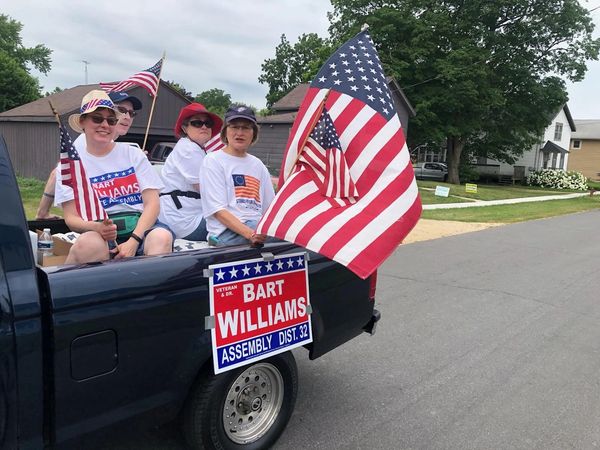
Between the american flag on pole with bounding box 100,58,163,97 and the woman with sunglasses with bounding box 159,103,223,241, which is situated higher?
the american flag on pole with bounding box 100,58,163,97

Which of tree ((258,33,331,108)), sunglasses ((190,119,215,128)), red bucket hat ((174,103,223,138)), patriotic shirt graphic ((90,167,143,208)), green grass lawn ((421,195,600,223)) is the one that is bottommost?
green grass lawn ((421,195,600,223))

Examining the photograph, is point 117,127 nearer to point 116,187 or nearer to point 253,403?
point 116,187

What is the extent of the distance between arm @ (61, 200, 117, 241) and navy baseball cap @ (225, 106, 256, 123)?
3.58ft

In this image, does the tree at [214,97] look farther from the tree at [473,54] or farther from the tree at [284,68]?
the tree at [473,54]

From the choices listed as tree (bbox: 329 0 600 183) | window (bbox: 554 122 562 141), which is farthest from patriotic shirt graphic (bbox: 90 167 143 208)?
window (bbox: 554 122 562 141)

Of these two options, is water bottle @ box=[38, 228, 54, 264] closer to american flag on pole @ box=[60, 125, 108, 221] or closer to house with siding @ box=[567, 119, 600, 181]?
american flag on pole @ box=[60, 125, 108, 221]

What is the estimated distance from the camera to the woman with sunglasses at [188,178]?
3654 mm

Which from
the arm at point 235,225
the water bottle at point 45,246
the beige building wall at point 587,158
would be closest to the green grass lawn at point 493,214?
the arm at point 235,225

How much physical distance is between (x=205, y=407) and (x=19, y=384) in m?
0.94

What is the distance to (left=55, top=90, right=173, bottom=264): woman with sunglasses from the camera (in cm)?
284

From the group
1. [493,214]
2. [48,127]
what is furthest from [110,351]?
[48,127]

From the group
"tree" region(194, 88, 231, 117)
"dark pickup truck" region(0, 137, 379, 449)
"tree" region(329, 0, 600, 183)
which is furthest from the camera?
"tree" region(194, 88, 231, 117)

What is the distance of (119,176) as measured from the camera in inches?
123

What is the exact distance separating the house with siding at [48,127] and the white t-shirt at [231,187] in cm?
1486
